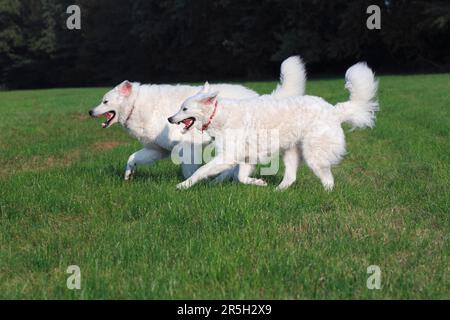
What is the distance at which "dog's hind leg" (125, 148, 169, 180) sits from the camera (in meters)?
7.20

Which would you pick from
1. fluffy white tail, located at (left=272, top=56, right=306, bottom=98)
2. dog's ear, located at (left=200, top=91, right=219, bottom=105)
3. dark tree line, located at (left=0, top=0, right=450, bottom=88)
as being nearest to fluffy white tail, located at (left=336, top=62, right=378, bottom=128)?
fluffy white tail, located at (left=272, top=56, right=306, bottom=98)

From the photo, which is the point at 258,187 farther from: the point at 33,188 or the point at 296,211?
the point at 33,188

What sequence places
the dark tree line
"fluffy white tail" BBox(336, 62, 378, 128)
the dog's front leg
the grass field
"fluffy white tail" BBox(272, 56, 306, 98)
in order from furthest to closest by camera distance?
the dark tree line < "fluffy white tail" BBox(272, 56, 306, 98) < "fluffy white tail" BBox(336, 62, 378, 128) < the dog's front leg < the grass field

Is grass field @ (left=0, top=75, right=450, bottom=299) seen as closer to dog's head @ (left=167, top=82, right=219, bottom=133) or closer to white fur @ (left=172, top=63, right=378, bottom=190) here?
white fur @ (left=172, top=63, right=378, bottom=190)

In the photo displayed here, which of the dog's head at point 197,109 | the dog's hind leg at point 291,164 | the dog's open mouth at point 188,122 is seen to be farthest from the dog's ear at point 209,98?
the dog's hind leg at point 291,164

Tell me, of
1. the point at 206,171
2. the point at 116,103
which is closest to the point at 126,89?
the point at 116,103

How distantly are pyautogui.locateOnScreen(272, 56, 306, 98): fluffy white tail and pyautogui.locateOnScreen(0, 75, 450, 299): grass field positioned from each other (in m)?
1.13

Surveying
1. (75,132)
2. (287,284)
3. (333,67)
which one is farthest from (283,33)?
(287,284)

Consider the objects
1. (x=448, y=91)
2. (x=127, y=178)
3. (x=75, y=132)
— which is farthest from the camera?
(x=448, y=91)

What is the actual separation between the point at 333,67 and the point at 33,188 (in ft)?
124

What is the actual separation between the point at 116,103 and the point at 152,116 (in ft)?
1.62

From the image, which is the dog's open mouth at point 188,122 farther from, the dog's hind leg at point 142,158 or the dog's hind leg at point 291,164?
the dog's hind leg at point 291,164

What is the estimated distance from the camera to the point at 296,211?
17.5 ft
